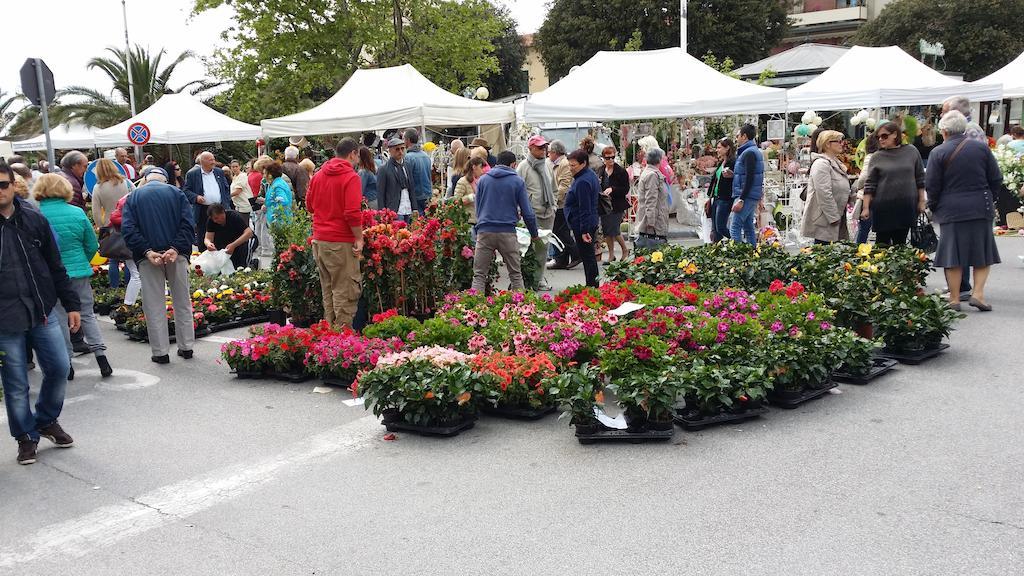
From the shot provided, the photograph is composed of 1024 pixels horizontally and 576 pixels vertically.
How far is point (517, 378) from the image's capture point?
19.1 feet

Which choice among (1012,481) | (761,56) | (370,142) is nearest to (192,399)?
(1012,481)

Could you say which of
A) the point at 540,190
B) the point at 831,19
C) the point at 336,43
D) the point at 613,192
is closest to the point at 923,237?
the point at 613,192

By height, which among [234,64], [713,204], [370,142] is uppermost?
[234,64]

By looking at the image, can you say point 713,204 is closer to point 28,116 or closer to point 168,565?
point 168,565

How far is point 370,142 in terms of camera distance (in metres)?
19.4

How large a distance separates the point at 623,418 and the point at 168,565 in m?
2.83

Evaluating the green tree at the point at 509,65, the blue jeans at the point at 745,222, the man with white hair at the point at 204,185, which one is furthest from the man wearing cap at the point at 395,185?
the green tree at the point at 509,65

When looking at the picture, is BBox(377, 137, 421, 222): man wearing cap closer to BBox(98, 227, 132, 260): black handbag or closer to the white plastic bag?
the white plastic bag

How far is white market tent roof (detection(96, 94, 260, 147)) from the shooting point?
691 inches

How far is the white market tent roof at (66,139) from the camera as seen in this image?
28.3 metres

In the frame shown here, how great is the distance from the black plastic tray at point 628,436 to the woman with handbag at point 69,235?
4.67 m

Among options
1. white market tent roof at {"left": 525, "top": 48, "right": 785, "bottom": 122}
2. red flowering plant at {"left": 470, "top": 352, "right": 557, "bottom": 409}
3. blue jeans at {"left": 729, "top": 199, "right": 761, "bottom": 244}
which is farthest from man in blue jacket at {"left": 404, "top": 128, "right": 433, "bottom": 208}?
red flowering plant at {"left": 470, "top": 352, "right": 557, "bottom": 409}

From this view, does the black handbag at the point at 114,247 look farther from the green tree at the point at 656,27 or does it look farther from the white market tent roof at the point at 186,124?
the green tree at the point at 656,27

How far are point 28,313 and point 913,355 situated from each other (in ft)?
21.0
